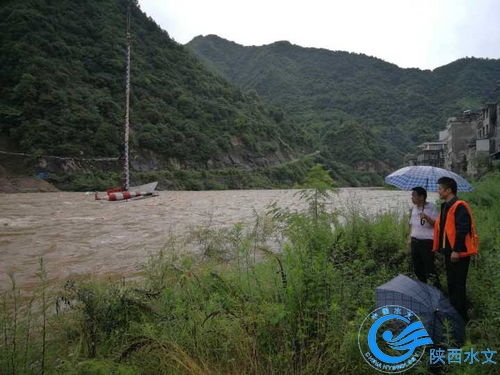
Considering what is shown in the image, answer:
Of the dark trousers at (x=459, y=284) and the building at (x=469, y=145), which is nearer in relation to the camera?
the dark trousers at (x=459, y=284)

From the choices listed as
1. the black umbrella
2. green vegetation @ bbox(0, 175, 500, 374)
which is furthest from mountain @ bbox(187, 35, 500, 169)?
the black umbrella

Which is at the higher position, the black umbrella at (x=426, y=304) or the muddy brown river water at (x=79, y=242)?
the black umbrella at (x=426, y=304)

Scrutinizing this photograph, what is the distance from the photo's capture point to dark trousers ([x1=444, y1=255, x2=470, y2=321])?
12.0 ft

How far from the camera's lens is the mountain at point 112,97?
40875mm

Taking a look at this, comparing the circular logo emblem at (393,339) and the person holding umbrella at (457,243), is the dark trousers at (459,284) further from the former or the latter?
the circular logo emblem at (393,339)

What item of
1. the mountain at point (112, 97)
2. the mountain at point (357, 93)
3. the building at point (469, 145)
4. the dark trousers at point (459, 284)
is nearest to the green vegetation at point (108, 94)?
the mountain at point (112, 97)

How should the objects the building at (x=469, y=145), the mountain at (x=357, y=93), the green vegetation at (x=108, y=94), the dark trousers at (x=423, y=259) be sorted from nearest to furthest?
the dark trousers at (x=423, y=259) < the building at (x=469, y=145) < the green vegetation at (x=108, y=94) < the mountain at (x=357, y=93)

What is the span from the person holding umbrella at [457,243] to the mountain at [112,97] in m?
40.8

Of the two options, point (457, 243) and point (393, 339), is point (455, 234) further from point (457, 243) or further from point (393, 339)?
point (393, 339)

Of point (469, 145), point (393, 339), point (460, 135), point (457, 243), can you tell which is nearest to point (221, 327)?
point (393, 339)

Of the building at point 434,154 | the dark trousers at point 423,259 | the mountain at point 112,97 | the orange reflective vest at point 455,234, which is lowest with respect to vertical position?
the dark trousers at point 423,259

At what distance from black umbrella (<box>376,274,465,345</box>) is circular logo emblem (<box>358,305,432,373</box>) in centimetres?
9

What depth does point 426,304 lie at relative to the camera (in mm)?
3014

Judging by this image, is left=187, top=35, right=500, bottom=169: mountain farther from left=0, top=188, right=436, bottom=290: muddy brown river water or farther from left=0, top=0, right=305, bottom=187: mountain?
left=0, top=188, right=436, bottom=290: muddy brown river water
